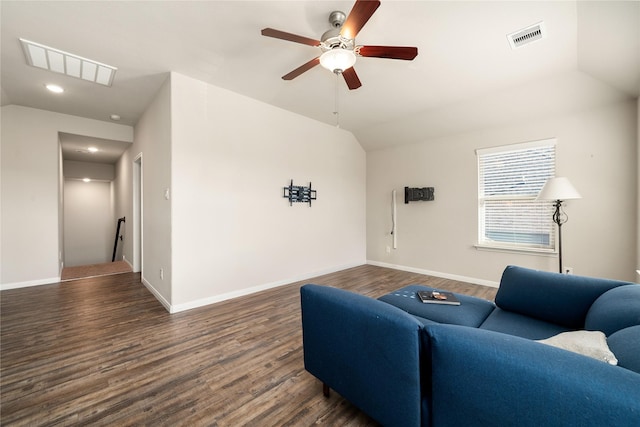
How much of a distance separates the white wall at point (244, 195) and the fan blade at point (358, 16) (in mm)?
2265

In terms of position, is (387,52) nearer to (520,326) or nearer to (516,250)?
(520,326)

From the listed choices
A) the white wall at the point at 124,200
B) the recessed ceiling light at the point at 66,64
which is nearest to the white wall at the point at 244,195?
the recessed ceiling light at the point at 66,64

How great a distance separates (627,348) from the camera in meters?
0.95

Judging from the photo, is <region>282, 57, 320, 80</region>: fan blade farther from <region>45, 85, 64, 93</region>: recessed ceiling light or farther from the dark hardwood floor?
<region>45, 85, 64, 93</region>: recessed ceiling light

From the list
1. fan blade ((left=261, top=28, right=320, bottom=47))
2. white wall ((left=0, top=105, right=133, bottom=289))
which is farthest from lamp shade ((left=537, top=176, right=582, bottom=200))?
white wall ((left=0, top=105, right=133, bottom=289))

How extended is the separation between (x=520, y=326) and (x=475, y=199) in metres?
2.97

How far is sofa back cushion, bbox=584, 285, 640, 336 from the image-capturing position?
51.1 inches

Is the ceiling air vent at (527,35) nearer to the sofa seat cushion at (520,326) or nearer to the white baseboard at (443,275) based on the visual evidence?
the sofa seat cushion at (520,326)

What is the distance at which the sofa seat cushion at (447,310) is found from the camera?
190 cm

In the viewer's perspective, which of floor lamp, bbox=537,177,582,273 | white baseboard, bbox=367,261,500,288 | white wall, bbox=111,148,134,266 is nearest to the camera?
floor lamp, bbox=537,177,582,273

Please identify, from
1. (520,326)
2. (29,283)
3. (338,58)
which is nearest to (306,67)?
(338,58)

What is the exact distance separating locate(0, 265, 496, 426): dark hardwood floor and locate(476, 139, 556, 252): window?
3.47 m

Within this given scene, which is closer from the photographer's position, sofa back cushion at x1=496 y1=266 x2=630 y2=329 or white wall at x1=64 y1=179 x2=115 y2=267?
sofa back cushion at x1=496 y1=266 x2=630 y2=329

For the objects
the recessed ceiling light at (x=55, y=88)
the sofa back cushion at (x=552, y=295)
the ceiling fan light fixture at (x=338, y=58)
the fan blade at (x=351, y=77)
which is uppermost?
the recessed ceiling light at (x=55, y=88)
